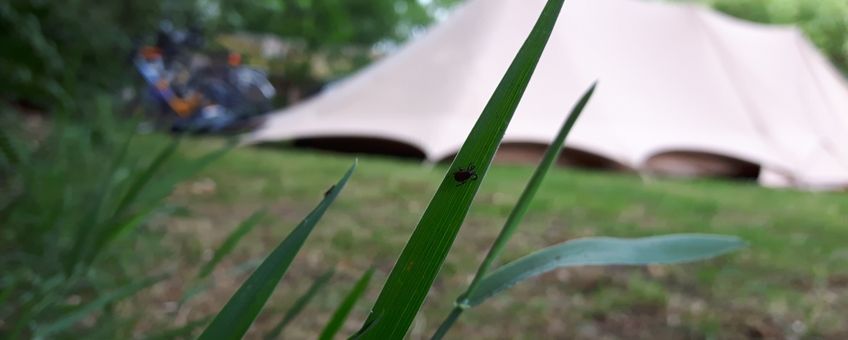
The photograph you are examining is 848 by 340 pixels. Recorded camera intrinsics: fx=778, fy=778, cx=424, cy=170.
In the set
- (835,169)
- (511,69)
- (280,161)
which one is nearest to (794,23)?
(835,169)

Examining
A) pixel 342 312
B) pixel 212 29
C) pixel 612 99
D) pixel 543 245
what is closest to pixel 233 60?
pixel 212 29

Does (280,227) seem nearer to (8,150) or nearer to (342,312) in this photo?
(8,150)

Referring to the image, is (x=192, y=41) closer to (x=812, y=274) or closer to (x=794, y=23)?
(x=812, y=274)

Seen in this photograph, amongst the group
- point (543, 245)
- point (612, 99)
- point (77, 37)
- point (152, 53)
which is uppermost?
point (77, 37)

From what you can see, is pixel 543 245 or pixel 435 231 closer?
pixel 435 231

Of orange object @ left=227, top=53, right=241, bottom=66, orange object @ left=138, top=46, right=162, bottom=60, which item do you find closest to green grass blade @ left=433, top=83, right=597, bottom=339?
orange object @ left=138, top=46, right=162, bottom=60

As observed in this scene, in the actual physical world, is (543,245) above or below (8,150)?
below

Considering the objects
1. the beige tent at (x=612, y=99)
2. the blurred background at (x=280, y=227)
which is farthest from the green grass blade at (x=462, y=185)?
the beige tent at (x=612, y=99)
